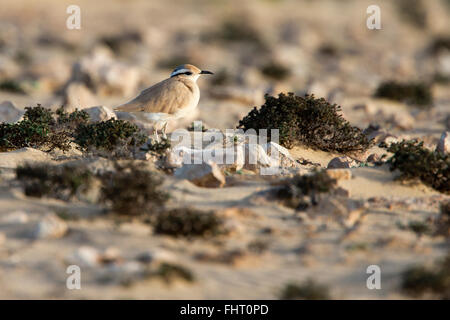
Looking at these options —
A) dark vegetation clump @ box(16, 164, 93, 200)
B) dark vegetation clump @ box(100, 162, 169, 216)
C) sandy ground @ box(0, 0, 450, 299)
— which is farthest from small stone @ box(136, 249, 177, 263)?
dark vegetation clump @ box(16, 164, 93, 200)

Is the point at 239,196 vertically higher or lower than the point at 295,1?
lower

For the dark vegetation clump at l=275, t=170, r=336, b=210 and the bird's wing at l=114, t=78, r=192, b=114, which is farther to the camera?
the bird's wing at l=114, t=78, r=192, b=114

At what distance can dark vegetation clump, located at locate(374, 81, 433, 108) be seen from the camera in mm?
15430

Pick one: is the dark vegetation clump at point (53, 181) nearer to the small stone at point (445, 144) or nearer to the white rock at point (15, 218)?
the white rock at point (15, 218)

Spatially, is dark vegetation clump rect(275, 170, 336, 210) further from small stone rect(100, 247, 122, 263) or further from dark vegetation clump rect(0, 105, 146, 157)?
dark vegetation clump rect(0, 105, 146, 157)

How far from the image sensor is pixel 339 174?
6.60 meters

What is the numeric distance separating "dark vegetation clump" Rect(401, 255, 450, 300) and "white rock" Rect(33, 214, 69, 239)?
301 cm

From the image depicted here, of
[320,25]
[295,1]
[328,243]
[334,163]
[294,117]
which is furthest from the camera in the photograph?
[295,1]

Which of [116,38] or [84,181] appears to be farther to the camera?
[116,38]

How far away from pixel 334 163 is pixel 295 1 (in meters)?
33.1

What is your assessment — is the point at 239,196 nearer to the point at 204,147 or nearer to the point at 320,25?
the point at 204,147

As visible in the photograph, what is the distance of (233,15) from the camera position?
31.9 meters

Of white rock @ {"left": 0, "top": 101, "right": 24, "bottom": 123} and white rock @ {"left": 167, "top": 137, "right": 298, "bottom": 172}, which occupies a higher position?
white rock @ {"left": 0, "top": 101, "right": 24, "bottom": 123}
